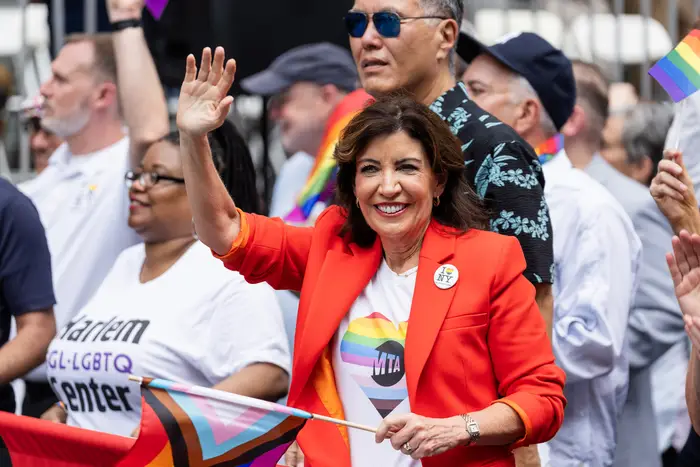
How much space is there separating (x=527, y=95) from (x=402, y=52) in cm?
122

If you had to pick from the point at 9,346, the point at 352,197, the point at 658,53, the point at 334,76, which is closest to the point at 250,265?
the point at 352,197

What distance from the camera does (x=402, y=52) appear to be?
4.00 m

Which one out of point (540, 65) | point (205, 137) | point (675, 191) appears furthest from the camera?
point (540, 65)

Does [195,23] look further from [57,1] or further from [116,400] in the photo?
[116,400]

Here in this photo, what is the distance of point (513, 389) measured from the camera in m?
3.29

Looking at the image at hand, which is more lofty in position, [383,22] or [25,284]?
[383,22]

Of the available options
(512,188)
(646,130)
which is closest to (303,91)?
(646,130)

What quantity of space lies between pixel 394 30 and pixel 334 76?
324 centimetres

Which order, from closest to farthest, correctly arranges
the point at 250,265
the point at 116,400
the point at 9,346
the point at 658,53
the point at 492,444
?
1. the point at 492,444
2. the point at 250,265
3. the point at 116,400
4. the point at 9,346
5. the point at 658,53

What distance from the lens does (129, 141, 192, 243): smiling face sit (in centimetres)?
477

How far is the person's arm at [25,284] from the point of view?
4754 mm

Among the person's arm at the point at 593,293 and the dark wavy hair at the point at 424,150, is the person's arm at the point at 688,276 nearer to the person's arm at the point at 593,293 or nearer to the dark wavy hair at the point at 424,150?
the dark wavy hair at the point at 424,150

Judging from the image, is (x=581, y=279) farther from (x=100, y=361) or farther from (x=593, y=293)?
(x=100, y=361)

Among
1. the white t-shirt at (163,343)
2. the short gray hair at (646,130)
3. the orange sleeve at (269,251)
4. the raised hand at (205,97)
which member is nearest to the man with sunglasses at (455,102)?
the orange sleeve at (269,251)
